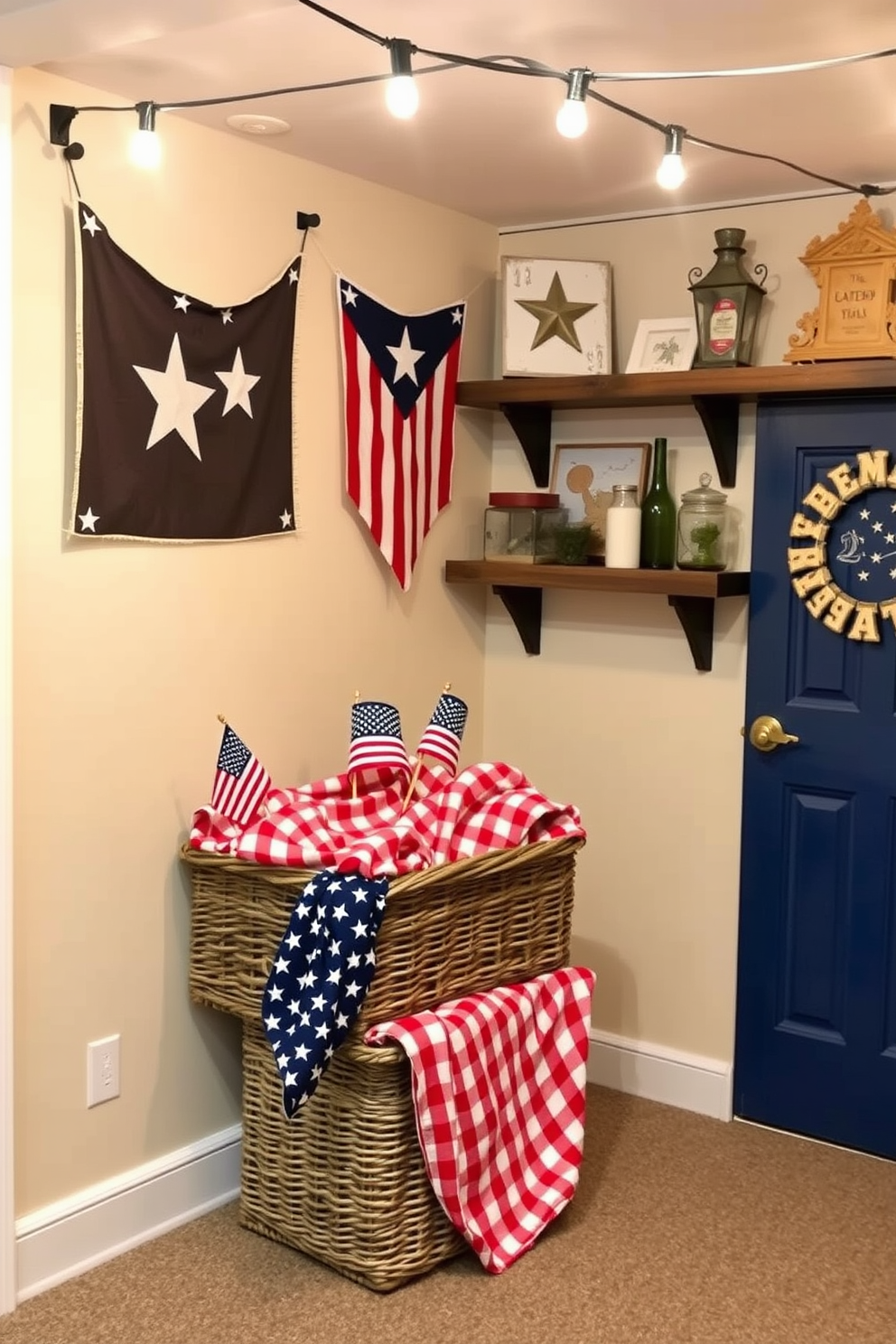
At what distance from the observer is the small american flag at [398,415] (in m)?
3.20

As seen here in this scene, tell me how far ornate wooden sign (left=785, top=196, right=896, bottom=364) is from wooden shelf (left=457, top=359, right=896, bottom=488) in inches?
1.4

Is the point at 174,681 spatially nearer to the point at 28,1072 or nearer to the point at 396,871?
the point at 396,871

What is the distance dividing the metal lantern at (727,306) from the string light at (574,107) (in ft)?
3.89

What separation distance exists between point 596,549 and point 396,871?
1.27 metres

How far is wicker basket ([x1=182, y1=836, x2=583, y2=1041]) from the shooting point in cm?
261

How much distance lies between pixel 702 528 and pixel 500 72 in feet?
4.17

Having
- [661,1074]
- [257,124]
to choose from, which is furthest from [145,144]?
[661,1074]

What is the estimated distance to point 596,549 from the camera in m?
3.55

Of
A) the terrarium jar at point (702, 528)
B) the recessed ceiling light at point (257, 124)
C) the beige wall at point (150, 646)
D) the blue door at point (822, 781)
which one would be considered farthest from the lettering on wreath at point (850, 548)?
the recessed ceiling light at point (257, 124)

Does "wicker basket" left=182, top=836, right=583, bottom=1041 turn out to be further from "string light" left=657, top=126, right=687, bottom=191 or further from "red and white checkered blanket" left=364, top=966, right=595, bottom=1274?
"string light" left=657, top=126, right=687, bottom=191

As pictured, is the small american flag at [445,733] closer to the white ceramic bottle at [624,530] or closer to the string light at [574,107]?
the white ceramic bottle at [624,530]

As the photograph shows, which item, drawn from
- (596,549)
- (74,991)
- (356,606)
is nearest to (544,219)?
(596,549)

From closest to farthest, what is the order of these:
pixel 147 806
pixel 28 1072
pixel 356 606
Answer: pixel 28 1072 → pixel 147 806 → pixel 356 606

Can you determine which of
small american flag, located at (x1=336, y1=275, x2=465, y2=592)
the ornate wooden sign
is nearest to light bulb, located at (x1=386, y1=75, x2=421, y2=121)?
small american flag, located at (x1=336, y1=275, x2=465, y2=592)
